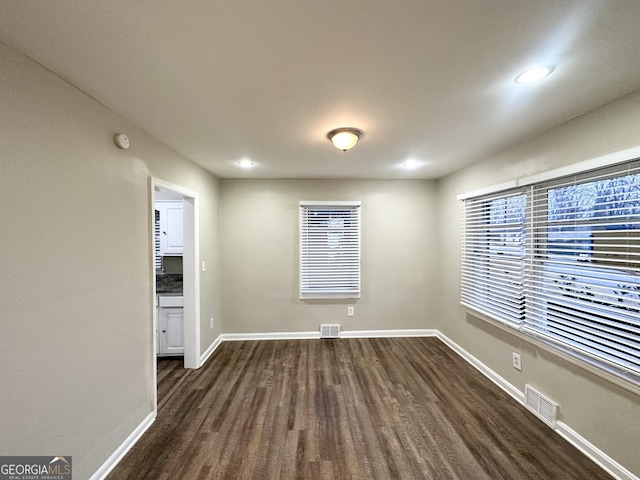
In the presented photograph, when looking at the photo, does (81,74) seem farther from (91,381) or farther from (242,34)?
(91,381)

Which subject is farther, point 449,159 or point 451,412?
point 449,159

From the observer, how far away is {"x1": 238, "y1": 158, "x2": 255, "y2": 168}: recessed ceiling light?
296 centimetres

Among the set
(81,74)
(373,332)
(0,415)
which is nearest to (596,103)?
(81,74)

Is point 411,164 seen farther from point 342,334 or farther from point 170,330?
point 170,330

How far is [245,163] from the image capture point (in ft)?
10.1

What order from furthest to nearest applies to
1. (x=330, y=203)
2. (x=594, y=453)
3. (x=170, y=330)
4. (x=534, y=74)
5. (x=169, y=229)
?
(x=330, y=203), (x=169, y=229), (x=170, y=330), (x=594, y=453), (x=534, y=74)

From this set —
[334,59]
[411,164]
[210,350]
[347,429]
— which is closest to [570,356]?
[347,429]

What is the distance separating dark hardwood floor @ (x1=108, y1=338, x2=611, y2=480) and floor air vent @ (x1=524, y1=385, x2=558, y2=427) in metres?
0.07

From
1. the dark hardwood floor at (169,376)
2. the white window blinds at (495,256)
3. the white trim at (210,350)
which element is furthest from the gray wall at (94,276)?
the dark hardwood floor at (169,376)

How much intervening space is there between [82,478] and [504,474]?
263cm

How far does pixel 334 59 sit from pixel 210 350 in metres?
3.63

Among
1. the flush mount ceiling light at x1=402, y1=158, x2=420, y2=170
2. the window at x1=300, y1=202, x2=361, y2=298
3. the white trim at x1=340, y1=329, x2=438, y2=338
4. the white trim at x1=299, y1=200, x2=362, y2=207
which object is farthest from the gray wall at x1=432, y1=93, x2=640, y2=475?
the window at x1=300, y1=202, x2=361, y2=298

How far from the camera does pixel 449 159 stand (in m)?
2.97

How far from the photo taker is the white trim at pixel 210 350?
10.6ft
